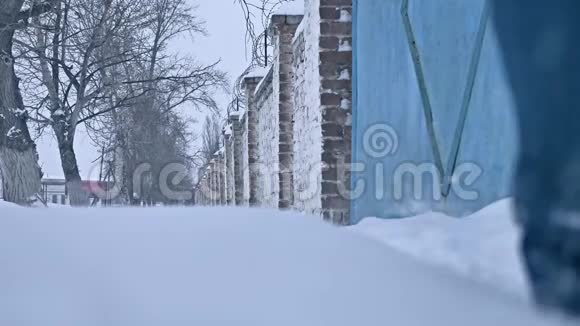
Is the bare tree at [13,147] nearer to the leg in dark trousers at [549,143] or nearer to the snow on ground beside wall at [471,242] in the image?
the snow on ground beside wall at [471,242]

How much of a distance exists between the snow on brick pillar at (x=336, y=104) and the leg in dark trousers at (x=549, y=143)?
226 cm

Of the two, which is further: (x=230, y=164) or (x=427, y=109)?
(x=230, y=164)

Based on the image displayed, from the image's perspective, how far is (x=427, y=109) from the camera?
334 cm

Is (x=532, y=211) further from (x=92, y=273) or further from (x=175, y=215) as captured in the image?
(x=175, y=215)

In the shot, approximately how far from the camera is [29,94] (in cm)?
1208

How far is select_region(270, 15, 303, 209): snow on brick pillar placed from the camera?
5418mm

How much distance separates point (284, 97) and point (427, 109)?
2.49 meters

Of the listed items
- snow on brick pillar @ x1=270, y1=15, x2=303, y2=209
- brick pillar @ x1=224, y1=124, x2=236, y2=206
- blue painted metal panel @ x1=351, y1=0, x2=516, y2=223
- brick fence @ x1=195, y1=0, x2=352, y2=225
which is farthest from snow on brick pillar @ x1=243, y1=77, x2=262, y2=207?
blue painted metal panel @ x1=351, y1=0, x2=516, y2=223

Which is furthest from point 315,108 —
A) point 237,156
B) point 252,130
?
point 237,156

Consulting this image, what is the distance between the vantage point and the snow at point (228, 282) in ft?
4.60

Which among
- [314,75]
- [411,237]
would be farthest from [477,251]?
[314,75]

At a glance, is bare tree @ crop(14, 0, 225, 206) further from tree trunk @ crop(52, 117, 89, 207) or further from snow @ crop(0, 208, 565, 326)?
snow @ crop(0, 208, 565, 326)

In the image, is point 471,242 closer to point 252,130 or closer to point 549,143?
point 549,143

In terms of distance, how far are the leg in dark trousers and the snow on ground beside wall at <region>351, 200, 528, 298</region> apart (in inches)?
9.3
